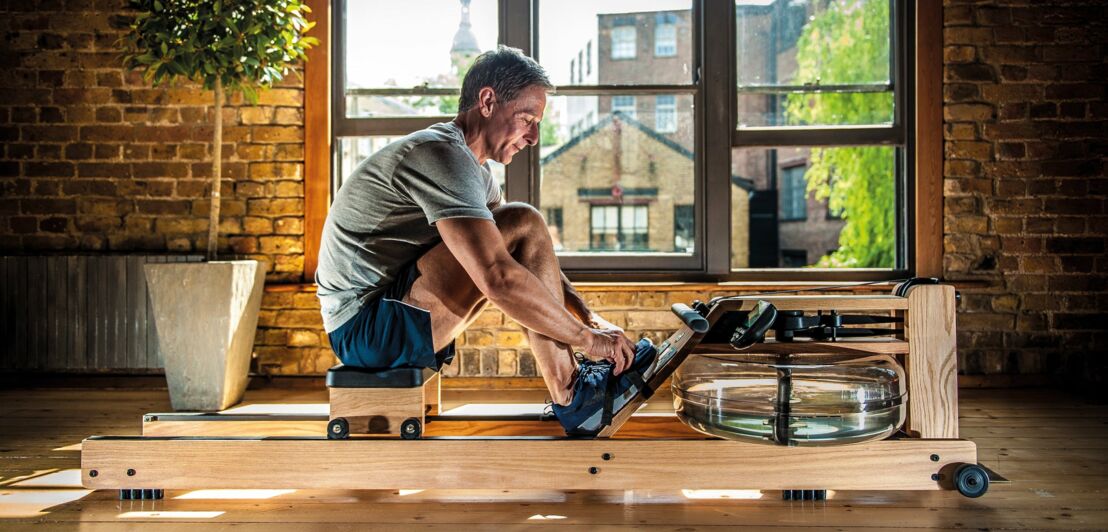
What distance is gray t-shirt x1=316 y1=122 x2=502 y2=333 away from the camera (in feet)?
6.15

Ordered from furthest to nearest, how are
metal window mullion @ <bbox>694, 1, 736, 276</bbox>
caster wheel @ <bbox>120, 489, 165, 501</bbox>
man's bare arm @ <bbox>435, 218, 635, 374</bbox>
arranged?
metal window mullion @ <bbox>694, 1, 736, 276</bbox> → caster wheel @ <bbox>120, 489, 165, 501</bbox> → man's bare arm @ <bbox>435, 218, 635, 374</bbox>

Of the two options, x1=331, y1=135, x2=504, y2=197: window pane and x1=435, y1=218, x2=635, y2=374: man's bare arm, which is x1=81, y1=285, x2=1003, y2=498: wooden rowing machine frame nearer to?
x1=435, y1=218, x2=635, y2=374: man's bare arm

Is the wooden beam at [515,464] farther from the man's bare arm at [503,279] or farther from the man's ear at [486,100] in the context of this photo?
the man's ear at [486,100]

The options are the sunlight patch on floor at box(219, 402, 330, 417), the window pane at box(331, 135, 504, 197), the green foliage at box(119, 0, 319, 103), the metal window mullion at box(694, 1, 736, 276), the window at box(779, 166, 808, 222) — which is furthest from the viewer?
the window at box(779, 166, 808, 222)

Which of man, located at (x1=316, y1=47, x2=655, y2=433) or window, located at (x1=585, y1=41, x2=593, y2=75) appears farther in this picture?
window, located at (x1=585, y1=41, x2=593, y2=75)

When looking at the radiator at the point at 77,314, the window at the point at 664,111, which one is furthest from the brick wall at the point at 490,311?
the window at the point at 664,111

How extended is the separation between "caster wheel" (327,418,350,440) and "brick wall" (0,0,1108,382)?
71.3 inches

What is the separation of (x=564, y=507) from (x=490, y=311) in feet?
5.91

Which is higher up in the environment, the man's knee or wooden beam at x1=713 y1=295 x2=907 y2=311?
the man's knee

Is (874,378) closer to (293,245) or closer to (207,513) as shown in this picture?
(207,513)

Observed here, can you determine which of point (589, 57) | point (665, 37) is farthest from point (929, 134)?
point (589, 57)

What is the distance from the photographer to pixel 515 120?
2.05 meters

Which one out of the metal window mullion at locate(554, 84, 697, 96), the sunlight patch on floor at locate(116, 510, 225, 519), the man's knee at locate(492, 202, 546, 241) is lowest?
the sunlight patch on floor at locate(116, 510, 225, 519)

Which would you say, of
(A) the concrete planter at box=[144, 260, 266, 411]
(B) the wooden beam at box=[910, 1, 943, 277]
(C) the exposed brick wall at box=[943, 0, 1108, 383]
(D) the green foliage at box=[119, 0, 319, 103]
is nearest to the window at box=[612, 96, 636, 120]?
(B) the wooden beam at box=[910, 1, 943, 277]
